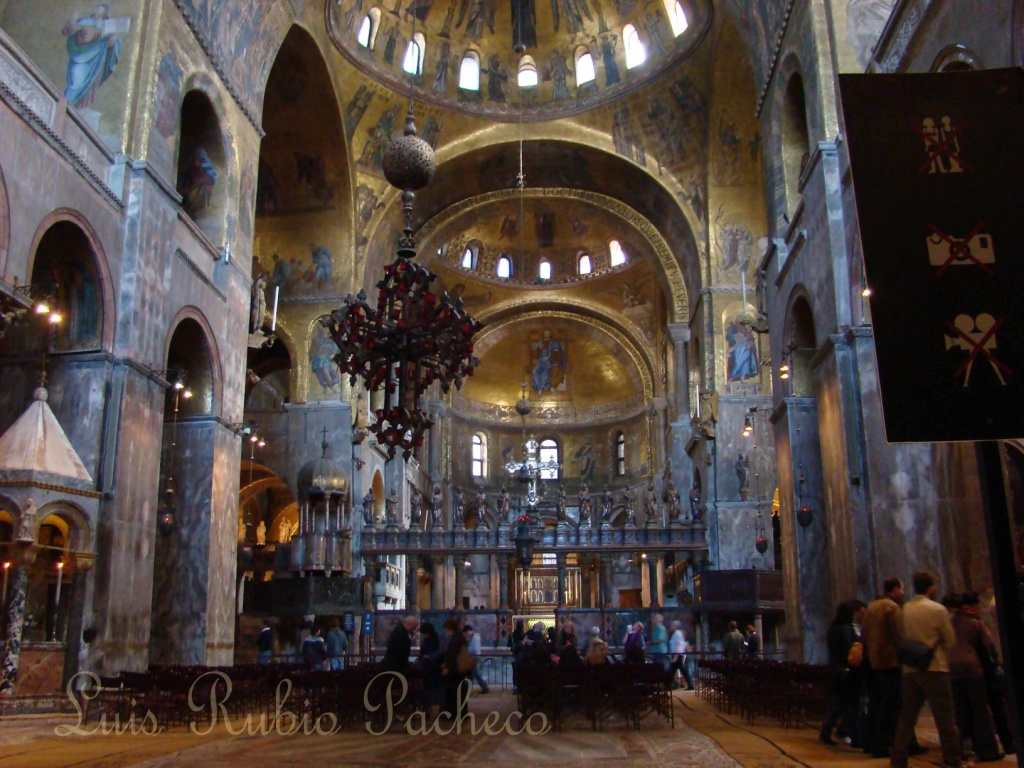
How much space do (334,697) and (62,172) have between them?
22.9 feet

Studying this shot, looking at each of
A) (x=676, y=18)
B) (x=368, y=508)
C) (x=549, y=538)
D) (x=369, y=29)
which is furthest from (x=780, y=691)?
(x=369, y=29)

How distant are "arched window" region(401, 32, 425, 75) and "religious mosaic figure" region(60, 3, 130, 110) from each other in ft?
38.4

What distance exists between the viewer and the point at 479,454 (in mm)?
35844

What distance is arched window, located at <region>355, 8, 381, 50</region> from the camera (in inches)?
885

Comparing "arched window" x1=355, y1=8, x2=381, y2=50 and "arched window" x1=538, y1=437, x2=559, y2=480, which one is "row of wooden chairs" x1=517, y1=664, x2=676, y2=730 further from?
"arched window" x1=538, y1=437, x2=559, y2=480

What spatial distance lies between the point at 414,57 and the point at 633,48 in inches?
234

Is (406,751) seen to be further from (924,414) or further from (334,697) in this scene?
(924,414)

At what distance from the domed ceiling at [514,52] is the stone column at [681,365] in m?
6.88

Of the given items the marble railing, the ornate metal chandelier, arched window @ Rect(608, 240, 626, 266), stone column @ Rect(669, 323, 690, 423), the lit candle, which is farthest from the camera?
arched window @ Rect(608, 240, 626, 266)

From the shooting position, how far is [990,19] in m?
8.12

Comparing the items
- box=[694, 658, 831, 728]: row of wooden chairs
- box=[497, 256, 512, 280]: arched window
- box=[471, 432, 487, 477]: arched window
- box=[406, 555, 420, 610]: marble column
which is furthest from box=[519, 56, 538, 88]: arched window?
box=[694, 658, 831, 728]: row of wooden chairs

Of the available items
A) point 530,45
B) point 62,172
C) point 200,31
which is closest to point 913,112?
point 62,172

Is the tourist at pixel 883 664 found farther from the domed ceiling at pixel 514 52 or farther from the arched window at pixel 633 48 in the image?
the arched window at pixel 633 48

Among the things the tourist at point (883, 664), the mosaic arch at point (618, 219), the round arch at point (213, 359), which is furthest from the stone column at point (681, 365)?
the tourist at point (883, 664)
